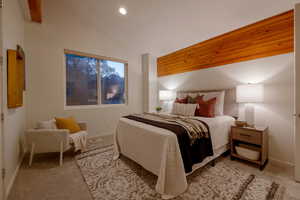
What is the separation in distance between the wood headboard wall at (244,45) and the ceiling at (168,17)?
0.46 ft

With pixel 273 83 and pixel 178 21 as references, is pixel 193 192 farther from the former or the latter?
pixel 178 21

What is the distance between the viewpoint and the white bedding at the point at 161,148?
1.39m

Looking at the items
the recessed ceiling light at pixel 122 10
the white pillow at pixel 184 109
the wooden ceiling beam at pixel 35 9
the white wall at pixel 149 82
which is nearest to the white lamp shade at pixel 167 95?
the white wall at pixel 149 82

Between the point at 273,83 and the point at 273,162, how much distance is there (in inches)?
52.3

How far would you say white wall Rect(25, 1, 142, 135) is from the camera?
9.01 ft

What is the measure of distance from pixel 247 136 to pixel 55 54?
13.7ft

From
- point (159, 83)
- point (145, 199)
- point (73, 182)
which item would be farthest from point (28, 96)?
point (159, 83)

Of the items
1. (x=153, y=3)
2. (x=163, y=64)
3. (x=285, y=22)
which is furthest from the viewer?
(x=163, y=64)

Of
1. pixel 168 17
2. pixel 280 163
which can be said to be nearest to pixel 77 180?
pixel 280 163

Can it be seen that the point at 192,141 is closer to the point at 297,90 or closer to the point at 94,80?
the point at 297,90

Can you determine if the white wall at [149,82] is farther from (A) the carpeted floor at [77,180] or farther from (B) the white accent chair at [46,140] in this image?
(B) the white accent chair at [46,140]

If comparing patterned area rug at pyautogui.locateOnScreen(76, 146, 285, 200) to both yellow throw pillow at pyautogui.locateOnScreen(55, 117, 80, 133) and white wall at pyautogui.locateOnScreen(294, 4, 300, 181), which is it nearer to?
white wall at pyautogui.locateOnScreen(294, 4, 300, 181)

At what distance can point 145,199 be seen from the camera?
1.39 metres

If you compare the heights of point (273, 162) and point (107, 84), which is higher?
point (107, 84)
